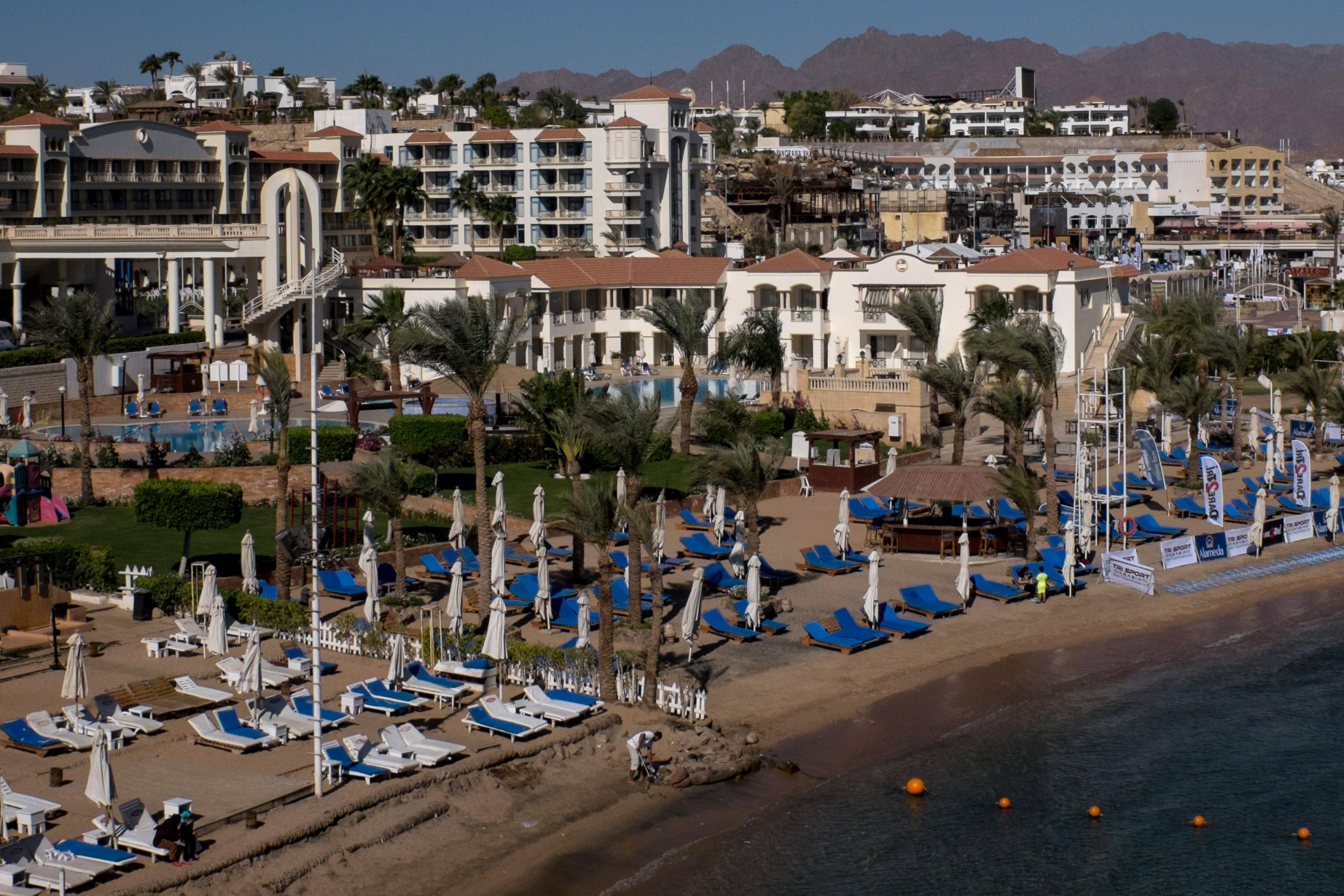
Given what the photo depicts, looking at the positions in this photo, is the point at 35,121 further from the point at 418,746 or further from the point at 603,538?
the point at 418,746

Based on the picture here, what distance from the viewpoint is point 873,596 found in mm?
31422

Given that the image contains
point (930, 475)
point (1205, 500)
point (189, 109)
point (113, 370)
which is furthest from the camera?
point (189, 109)

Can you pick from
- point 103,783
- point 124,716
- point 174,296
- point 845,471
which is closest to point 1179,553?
point 845,471

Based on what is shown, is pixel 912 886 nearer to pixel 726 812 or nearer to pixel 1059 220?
pixel 726 812

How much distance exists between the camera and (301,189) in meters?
72.1

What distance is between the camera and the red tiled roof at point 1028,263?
6531 cm

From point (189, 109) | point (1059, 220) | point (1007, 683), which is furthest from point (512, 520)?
point (1059, 220)

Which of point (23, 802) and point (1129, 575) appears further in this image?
point (1129, 575)

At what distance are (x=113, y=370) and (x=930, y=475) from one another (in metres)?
32.2

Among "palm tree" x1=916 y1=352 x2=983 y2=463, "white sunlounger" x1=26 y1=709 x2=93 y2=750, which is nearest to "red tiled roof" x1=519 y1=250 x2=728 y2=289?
"palm tree" x1=916 y1=352 x2=983 y2=463

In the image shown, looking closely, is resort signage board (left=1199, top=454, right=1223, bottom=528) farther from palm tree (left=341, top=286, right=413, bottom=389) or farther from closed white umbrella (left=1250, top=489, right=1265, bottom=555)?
palm tree (left=341, top=286, right=413, bottom=389)

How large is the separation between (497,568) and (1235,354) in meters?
27.0

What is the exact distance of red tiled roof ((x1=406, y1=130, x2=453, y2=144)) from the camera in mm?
97750

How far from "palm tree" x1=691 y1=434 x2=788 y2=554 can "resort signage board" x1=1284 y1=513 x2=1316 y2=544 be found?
1380 centimetres
